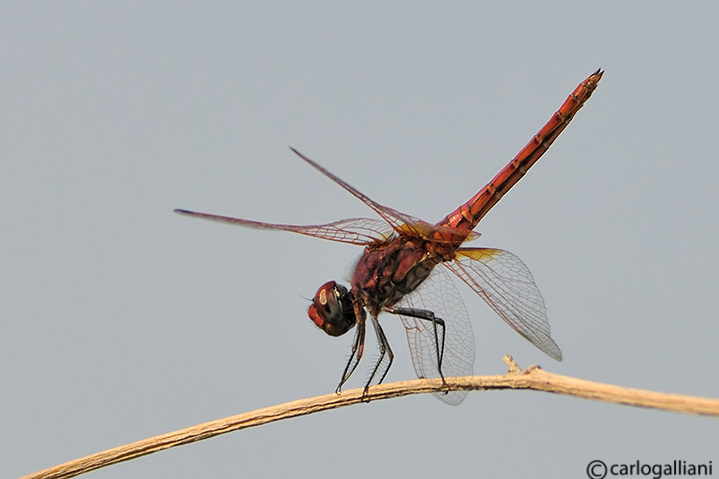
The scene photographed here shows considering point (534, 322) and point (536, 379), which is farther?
point (534, 322)

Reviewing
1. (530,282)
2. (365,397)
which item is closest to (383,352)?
(365,397)

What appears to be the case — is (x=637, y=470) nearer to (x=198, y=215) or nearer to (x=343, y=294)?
(x=343, y=294)

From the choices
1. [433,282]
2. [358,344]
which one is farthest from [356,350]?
[433,282]

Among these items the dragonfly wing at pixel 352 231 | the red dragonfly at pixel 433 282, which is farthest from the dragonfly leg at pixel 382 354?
the dragonfly wing at pixel 352 231

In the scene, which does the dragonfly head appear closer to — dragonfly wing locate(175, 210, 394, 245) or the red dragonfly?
the red dragonfly

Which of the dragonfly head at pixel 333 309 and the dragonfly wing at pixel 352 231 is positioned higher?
the dragonfly wing at pixel 352 231

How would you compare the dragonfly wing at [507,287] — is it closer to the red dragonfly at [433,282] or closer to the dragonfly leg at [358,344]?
the red dragonfly at [433,282]

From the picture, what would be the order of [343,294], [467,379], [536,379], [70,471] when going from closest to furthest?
[536,379] → [70,471] → [467,379] → [343,294]
